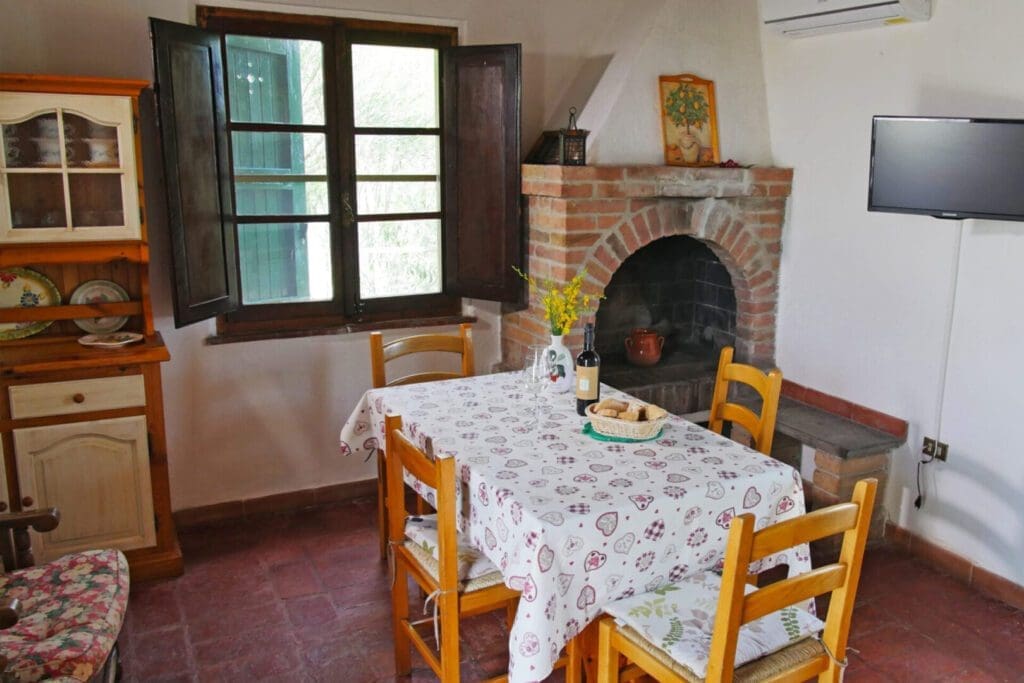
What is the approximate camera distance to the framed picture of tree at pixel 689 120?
150 inches

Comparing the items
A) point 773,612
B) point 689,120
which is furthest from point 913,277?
point 773,612

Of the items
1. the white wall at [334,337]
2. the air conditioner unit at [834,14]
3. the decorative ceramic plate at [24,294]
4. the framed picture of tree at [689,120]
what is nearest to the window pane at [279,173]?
the white wall at [334,337]

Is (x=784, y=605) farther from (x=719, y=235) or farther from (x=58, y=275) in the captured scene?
(x=58, y=275)

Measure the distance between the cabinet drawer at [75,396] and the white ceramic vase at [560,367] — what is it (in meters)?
1.50

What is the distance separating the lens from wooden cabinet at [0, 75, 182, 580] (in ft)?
9.76

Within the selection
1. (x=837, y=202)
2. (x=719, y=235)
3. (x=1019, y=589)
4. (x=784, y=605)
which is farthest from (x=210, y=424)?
(x=1019, y=589)

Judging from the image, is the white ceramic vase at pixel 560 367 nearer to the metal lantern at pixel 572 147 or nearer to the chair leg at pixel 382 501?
the chair leg at pixel 382 501

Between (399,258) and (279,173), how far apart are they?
0.67m

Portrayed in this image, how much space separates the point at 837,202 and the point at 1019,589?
1698 millimetres

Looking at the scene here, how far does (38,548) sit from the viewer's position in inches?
122

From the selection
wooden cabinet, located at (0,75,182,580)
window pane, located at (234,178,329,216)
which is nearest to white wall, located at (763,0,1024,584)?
window pane, located at (234,178,329,216)

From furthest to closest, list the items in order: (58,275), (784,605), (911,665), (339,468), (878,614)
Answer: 1. (339,468)
2. (58,275)
3. (878,614)
4. (911,665)
5. (784,605)

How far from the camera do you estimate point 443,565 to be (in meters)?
2.21

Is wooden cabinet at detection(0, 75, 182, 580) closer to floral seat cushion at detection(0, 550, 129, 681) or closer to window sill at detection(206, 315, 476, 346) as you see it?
window sill at detection(206, 315, 476, 346)
